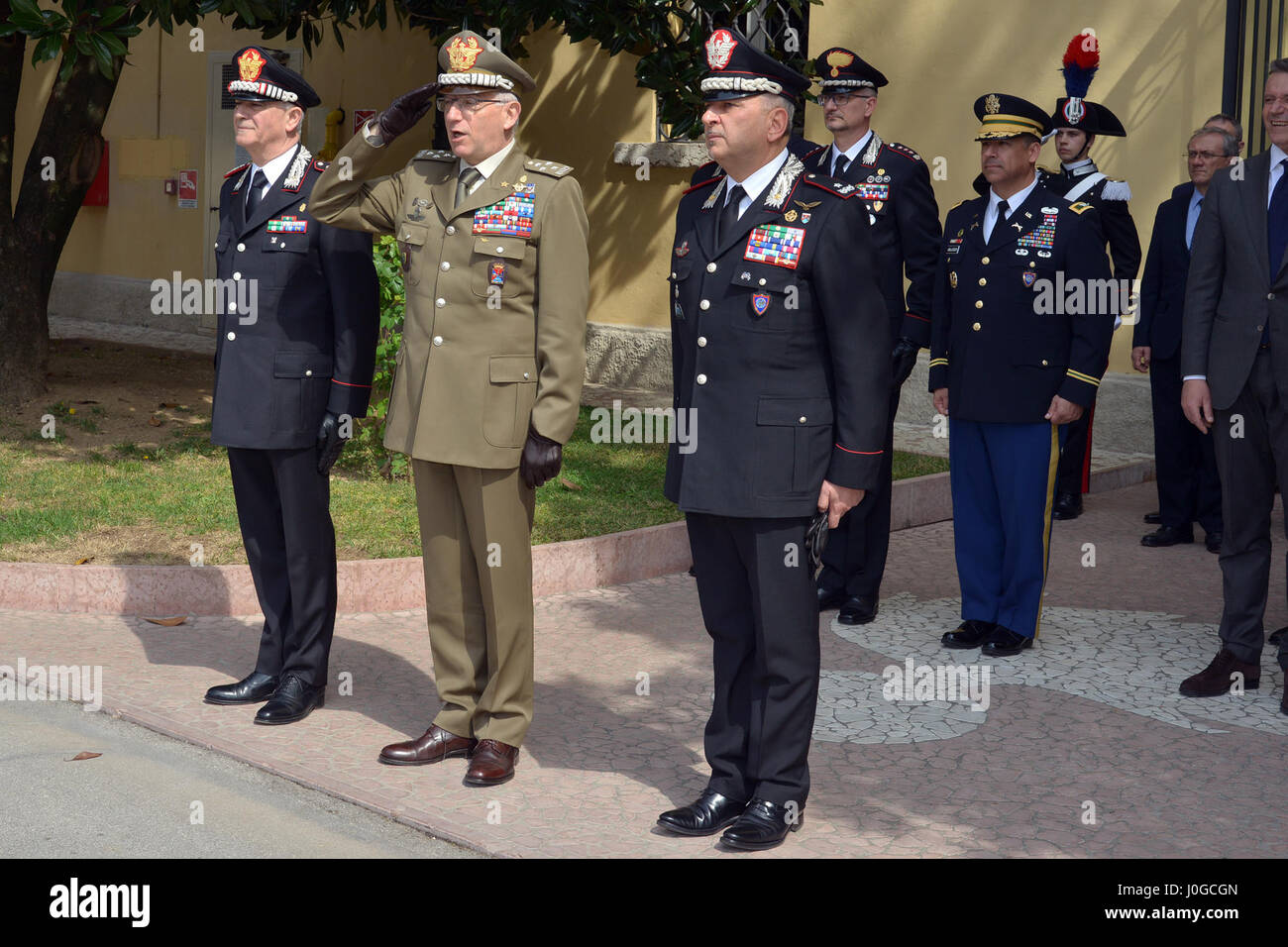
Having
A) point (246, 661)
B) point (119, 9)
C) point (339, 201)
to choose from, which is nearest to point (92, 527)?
point (246, 661)

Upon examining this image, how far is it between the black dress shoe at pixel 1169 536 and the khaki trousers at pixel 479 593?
4732 mm

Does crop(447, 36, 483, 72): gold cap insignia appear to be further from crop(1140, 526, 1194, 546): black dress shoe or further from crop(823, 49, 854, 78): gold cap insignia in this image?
crop(1140, 526, 1194, 546): black dress shoe

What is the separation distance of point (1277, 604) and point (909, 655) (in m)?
2.16

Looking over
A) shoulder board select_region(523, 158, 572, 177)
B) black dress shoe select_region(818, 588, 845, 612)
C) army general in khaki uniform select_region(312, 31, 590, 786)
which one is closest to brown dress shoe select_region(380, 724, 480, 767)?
army general in khaki uniform select_region(312, 31, 590, 786)

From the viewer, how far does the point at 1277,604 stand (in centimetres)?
750

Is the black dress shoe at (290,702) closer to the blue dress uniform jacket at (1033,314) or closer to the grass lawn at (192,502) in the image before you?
the grass lawn at (192,502)

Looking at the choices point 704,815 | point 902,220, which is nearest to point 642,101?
point 902,220

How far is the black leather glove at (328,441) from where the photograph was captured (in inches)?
213

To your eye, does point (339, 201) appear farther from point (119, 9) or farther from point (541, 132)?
point (541, 132)

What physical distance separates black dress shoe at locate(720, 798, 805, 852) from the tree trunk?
26.5 feet

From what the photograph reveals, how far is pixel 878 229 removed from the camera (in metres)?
6.88

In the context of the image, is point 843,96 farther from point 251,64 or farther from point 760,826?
point 760,826

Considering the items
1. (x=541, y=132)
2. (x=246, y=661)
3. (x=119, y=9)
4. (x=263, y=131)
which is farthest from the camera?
(x=541, y=132)

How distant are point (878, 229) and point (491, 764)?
124 inches
